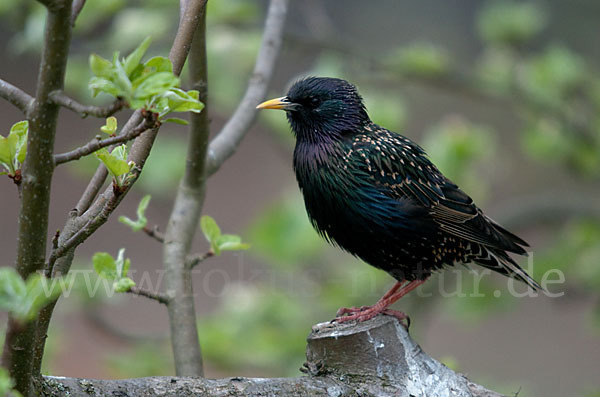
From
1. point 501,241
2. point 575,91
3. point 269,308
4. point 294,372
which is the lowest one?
point 294,372

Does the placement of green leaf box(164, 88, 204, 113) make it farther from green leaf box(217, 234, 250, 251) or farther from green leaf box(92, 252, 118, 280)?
green leaf box(217, 234, 250, 251)

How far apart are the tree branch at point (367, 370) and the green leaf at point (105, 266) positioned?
0.45 m

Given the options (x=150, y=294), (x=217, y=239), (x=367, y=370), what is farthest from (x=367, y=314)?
(x=150, y=294)

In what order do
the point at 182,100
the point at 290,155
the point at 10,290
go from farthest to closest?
the point at 290,155
the point at 182,100
the point at 10,290

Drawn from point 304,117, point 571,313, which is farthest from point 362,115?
point 571,313

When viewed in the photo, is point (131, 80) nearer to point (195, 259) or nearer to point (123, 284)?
point (123, 284)

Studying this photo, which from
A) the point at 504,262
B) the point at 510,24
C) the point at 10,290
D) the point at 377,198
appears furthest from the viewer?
the point at 510,24

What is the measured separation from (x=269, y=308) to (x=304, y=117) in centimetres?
185

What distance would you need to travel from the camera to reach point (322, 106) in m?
3.19

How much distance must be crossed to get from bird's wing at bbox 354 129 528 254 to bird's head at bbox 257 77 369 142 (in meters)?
0.13

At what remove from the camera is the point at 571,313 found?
10484 millimetres

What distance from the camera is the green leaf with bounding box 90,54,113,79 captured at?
3.87 feet

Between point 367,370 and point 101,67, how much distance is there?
1248mm

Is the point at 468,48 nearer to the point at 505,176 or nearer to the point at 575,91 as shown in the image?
the point at 505,176
